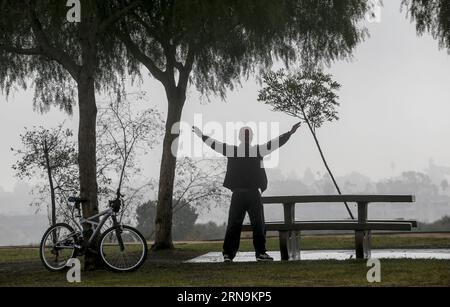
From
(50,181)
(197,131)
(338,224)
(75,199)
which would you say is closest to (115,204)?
(75,199)

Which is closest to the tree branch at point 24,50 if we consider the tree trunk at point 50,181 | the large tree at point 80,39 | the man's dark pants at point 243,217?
the large tree at point 80,39

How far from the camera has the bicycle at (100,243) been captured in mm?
9383

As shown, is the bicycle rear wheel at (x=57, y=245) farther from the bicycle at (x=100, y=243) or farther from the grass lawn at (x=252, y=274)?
the grass lawn at (x=252, y=274)

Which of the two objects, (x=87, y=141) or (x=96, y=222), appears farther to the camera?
(x=87, y=141)

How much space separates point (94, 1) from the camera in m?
9.95

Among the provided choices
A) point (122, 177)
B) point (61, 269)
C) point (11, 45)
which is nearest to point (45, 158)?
point (122, 177)

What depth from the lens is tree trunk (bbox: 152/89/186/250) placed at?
14594mm

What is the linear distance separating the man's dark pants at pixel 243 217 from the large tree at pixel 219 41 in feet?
9.74

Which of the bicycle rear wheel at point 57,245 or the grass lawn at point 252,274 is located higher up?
the bicycle rear wheel at point 57,245

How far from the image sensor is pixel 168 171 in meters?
14.7

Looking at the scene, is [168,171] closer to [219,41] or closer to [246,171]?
[219,41]

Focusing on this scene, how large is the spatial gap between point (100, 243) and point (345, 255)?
4200 mm
